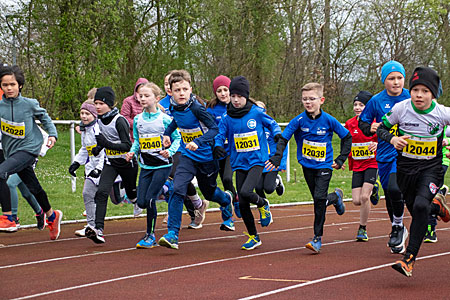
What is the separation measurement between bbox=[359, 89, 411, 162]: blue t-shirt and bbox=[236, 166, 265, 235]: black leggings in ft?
4.45

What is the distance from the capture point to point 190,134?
30.2 feet

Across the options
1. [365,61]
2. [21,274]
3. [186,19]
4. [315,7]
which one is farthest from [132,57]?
[21,274]

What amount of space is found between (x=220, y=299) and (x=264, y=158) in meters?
3.21

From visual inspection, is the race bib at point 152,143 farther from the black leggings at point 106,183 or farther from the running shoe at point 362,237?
the running shoe at point 362,237

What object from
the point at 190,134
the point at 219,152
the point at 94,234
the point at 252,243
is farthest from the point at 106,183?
the point at 252,243

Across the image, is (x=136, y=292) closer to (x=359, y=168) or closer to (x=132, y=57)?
(x=359, y=168)

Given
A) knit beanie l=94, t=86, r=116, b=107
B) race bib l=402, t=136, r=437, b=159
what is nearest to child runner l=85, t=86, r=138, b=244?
knit beanie l=94, t=86, r=116, b=107

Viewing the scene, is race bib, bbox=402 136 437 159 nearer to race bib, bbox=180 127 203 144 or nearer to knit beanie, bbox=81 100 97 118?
race bib, bbox=180 127 203 144

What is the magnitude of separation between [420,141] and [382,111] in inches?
58.2

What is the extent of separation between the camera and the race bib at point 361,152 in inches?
386

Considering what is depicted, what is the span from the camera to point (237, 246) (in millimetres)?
9039

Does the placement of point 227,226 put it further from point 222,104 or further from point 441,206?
point 441,206

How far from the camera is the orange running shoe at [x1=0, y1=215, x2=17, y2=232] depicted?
35.2 feet

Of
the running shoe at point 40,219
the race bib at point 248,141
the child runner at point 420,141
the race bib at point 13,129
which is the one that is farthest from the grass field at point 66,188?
the child runner at point 420,141
